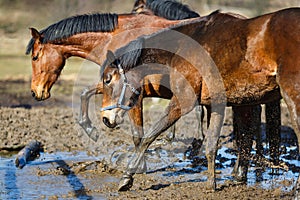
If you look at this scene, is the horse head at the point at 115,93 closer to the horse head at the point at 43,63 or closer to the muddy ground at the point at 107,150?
the muddy ground at the point at 107,150

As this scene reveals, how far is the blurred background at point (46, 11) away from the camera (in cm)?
2358

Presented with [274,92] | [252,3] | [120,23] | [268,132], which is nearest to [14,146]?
[120,23]

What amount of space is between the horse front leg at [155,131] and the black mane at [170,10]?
2.69 metres

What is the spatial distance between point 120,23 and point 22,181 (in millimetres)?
2600

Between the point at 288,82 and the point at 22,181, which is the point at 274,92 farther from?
the point at 22,181

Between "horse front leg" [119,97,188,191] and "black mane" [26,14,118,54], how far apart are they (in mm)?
2211

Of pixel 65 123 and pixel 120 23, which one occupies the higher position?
pixel 120 23

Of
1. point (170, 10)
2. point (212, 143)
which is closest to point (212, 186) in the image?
point (212, 143)

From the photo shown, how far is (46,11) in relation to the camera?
28.2 m

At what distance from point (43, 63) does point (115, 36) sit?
3.84ft

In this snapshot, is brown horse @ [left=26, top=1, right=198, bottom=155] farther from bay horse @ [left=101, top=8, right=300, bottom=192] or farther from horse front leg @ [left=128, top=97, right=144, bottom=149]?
bay horse @ [left=101, top=8, right=300, bottom=192]

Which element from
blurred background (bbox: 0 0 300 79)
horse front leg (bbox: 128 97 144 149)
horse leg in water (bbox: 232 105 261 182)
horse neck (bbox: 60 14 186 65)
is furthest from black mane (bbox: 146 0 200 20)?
blurred background (bbox: 0 0 300 79)

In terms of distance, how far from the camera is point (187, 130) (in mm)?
10000

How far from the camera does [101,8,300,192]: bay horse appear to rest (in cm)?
537
